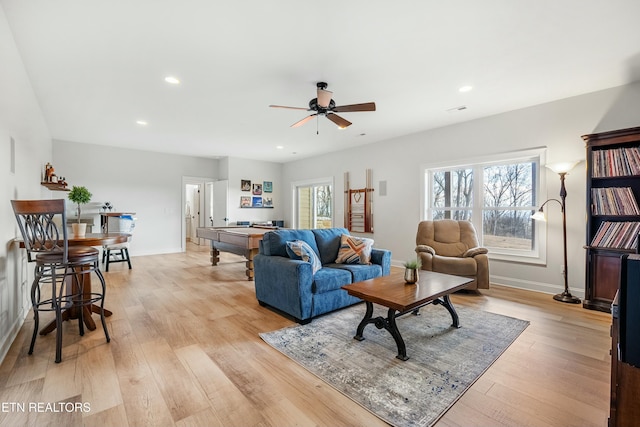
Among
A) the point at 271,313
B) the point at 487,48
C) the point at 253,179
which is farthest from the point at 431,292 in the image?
the point at 253,179

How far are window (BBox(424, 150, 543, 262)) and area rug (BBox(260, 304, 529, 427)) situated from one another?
1.81 metres

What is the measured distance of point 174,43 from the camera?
247cm

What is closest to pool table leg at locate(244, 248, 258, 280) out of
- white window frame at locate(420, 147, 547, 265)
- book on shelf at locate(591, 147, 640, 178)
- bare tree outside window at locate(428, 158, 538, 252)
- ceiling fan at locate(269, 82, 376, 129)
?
ceiling fan at locate(269, 82, 376, 129)

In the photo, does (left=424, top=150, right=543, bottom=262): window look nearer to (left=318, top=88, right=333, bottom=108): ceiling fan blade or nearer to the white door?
(left=318, top=88, right=333, bottom=108): ceiling fan blade

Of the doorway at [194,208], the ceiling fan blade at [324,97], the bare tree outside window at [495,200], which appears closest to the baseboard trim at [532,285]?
the bare tree outside window at [495,200]

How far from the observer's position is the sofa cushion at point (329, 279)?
280cm

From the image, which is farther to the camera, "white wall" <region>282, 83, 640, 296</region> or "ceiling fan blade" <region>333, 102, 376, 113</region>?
"white wall" <region>282, 83, 640, 296</region>

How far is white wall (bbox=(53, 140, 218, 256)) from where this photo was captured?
237 inches

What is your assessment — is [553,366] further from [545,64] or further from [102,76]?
[102,76]

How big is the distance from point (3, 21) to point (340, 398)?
3.55 metres

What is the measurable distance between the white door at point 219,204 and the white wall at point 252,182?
0.12 meters

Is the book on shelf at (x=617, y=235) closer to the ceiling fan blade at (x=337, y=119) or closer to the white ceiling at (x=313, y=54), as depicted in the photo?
the white ceiling at (x=313, y=54)

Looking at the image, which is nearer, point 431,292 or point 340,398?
point 340,398

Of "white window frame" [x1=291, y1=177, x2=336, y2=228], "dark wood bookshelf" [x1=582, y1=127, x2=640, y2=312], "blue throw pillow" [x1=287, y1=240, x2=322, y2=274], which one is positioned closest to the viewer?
"blue throw pillow" [x1=287, y1=240, x2=322, y2=274]
